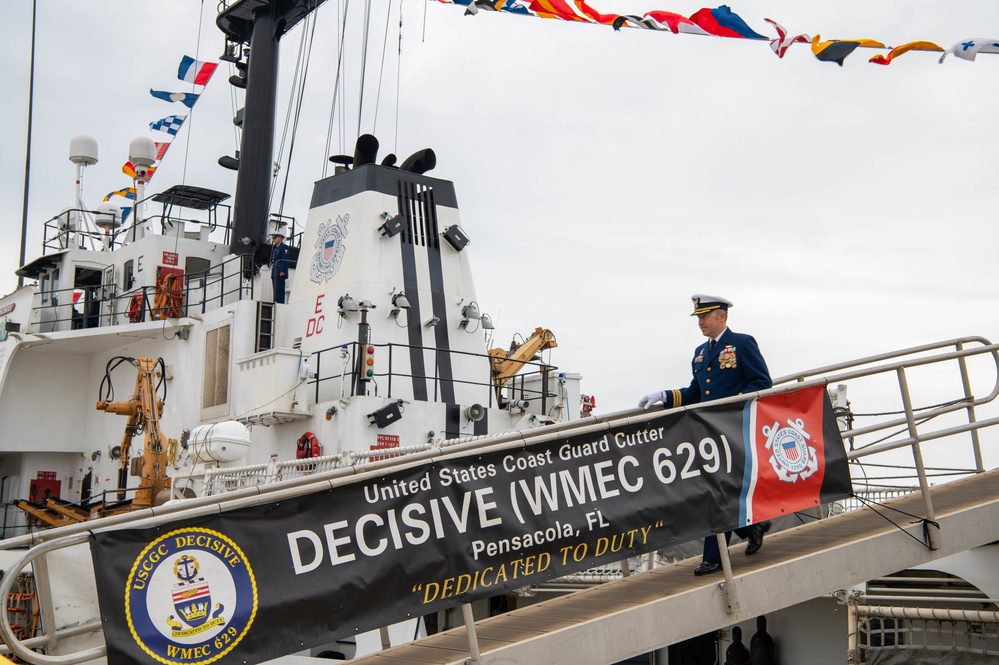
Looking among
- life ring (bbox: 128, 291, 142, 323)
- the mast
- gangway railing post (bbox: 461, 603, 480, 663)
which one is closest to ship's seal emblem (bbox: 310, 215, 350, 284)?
the mast

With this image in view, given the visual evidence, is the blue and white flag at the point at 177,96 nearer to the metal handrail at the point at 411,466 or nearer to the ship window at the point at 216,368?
the ship window at the point at 216,368

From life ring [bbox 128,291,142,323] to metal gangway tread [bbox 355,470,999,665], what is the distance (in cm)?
1104

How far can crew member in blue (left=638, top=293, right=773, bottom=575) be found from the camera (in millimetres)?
5965

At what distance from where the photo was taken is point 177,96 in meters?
19.7

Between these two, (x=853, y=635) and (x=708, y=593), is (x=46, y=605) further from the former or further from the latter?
(x=853, y=635)

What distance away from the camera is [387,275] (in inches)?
512

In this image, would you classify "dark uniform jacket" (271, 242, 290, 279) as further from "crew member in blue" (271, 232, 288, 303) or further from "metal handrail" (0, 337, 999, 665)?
"metal handrail" (0, 337, 999, 665)

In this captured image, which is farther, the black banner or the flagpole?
the flagpole

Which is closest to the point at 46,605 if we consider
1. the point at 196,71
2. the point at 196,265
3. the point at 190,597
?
the point at 190,597

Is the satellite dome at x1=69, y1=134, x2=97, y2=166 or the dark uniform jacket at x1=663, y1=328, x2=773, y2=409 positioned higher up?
the satellite dome at x1=69, y1=134, x2=97, y2=166

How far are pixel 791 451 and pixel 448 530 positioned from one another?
214cm

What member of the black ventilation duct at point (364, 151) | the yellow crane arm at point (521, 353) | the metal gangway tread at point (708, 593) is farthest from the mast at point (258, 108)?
the metal gangway tread at point (708, 593)

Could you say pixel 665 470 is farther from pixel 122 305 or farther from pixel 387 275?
pixel 122 305

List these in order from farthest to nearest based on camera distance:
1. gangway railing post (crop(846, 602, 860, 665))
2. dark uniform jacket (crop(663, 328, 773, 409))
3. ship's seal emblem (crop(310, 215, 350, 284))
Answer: ship's seal emblem (crop(310, 215, 350, 284)), gangway railing post (crop(846, 602, 860, 665)), dark uniform jacket (crop(663, 328, 773, 409))
